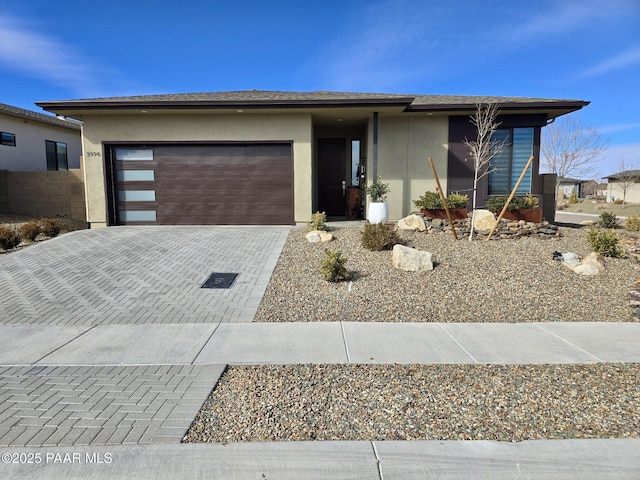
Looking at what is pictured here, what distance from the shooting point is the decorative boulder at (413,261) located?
8.07 m

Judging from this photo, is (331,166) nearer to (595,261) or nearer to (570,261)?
(570,261)

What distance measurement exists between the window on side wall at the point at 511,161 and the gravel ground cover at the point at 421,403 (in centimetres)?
1034

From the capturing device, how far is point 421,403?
363 cm

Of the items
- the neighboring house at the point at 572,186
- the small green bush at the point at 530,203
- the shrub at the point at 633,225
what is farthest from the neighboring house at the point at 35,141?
the neighboring house at the point at 572,186

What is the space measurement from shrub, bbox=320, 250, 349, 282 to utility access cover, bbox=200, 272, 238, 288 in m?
1.79

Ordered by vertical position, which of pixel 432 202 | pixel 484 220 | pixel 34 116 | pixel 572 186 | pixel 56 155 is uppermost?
pixel 34 116

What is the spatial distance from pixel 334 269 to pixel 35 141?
20.2m

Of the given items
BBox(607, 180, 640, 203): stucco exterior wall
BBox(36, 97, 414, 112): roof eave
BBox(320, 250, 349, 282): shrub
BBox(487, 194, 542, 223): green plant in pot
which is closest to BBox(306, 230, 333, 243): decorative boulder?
BBox(320, 250, 349, 282): shrub

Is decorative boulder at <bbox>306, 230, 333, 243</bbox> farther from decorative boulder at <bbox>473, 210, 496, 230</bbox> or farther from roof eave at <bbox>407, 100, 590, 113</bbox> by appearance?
roof eave at <bbox>407, 100, 590, 113</bbox>

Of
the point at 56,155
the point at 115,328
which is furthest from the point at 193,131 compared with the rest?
the point at 56,155

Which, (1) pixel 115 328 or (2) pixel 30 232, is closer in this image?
(1) pixel 115 328

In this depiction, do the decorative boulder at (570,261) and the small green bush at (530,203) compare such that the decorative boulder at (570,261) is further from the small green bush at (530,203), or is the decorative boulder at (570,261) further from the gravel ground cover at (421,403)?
the gravel ground cover at (421,403)

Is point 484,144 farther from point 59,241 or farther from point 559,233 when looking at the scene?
point 59,241

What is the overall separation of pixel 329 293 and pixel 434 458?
4.32 metres
